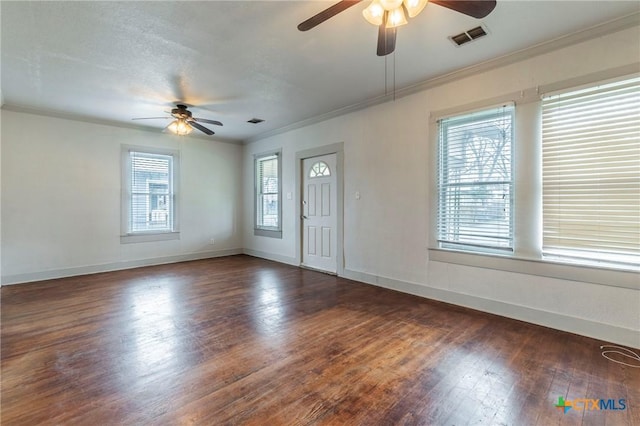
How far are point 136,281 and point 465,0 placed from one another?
5413mm

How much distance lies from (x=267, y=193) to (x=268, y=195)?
5cm

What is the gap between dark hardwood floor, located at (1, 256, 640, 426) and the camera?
1.74 m

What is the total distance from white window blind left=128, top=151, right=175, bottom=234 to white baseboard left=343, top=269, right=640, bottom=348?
4706 mm

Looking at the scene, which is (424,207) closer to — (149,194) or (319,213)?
(319,213)

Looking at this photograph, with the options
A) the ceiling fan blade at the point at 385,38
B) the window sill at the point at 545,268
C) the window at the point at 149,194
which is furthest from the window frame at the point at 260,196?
the ceiling fan blade at the point at 385,38

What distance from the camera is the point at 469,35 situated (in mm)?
2770

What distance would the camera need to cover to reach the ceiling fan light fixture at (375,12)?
1981 mm

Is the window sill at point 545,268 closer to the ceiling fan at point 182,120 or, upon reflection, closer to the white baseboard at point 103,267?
the ceiling fan at point 182,120

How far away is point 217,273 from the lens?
5.28 meters

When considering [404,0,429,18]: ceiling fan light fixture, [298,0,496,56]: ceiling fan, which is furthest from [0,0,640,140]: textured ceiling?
[404,0,429,18]: ceiling fan light fixture

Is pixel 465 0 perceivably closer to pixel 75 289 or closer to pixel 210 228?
pixel 75 289

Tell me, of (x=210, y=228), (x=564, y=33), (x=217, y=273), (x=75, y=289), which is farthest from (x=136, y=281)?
(x=564, y=33)

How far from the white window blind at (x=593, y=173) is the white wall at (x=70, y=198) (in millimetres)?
6312

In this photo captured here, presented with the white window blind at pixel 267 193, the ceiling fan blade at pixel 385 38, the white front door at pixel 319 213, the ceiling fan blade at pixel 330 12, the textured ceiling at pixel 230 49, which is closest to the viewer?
the ceiling fan blade at pixel 330 12
